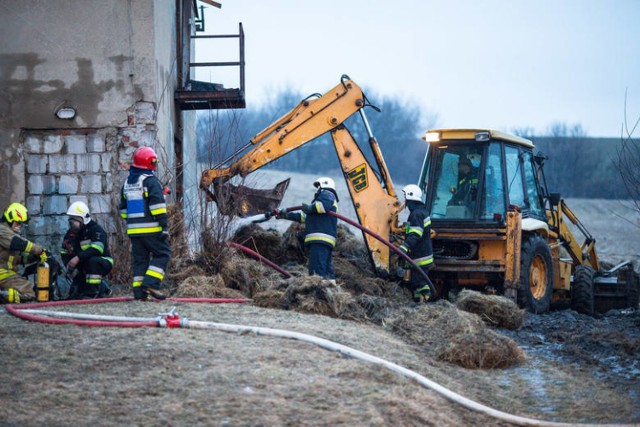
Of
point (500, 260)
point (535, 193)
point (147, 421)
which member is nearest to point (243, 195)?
point (500, 260)

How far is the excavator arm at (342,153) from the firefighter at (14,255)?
121 inches

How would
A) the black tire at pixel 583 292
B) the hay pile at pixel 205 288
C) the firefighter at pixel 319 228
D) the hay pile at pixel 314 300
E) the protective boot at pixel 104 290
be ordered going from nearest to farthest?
the hay pile at pixel 314 300 < the hay pile at pixel 205 288 < the protective boot at pixel 104 290 < the firefighter at pixel 319 228 < the black tire at pixel 583 292

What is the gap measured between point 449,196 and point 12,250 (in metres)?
6.79

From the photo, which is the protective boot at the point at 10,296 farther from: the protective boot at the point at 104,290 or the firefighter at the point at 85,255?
the protective boot at the point at 104,290

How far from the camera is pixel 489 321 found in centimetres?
1167

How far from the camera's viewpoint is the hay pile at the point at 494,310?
11578 mm

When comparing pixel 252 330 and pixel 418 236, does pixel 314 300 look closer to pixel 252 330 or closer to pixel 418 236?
pixel 252 330

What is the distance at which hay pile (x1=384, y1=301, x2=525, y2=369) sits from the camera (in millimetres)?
9195

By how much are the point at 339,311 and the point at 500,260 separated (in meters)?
3.68

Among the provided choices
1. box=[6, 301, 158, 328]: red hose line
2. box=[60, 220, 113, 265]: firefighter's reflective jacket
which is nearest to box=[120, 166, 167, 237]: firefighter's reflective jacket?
box=[60, 220, 113, 265]: firefighter's reflective jacket

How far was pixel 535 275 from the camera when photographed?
1416cm

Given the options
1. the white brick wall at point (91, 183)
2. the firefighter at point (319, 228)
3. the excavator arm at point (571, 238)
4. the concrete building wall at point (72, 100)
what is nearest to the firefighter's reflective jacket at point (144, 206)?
the firefighter at point (319, 228)

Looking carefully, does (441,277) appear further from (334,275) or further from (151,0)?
(151,0)

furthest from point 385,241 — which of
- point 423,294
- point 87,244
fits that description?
point 87,244
